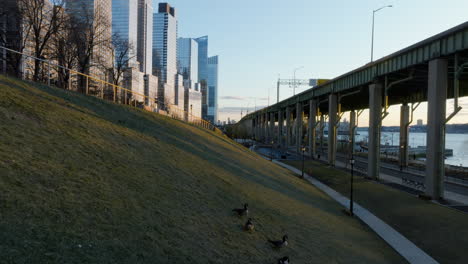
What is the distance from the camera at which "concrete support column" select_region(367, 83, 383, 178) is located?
37.2 meters

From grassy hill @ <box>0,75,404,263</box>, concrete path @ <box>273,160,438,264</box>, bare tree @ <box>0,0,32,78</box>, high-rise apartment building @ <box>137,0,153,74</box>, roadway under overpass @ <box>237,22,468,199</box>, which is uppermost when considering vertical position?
high-rise apartment building @ <box>137,0,153,74</box>

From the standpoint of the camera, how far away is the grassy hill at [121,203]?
6.85 m

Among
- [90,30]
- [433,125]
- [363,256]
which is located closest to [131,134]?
[363,256]

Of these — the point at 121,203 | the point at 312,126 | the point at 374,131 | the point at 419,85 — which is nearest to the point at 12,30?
the point at 121,203

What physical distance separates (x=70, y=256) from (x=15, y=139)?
5.45 m

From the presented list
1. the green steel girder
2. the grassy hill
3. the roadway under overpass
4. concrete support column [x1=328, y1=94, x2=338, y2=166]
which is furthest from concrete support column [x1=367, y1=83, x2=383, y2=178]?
the grassy hill

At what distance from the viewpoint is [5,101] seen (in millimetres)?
11945

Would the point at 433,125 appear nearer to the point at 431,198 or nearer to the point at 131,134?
the point at 431,198

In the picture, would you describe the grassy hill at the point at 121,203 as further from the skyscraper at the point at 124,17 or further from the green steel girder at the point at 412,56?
the skyscraper at the point at 124,17

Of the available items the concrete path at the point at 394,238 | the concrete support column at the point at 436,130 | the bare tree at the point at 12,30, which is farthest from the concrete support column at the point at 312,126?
the bare tree at the point at 12,30

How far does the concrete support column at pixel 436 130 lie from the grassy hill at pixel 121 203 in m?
11.1

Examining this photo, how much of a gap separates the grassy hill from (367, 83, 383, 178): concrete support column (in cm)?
2063

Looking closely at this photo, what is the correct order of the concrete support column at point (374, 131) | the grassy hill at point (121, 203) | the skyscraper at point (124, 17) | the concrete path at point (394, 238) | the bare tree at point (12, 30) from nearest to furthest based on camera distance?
the grassy hill at point (121, 203) → the concrete path at point (394, 238) → the bare tree at point (12, 30) → the concrete support column at point (374, 131) → the skyscraper at point (124, 17)

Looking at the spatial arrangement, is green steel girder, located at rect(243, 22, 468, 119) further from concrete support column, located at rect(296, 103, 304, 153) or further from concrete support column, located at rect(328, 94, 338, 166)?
concrete support column, located at rect(296, 103, 304, 153)
